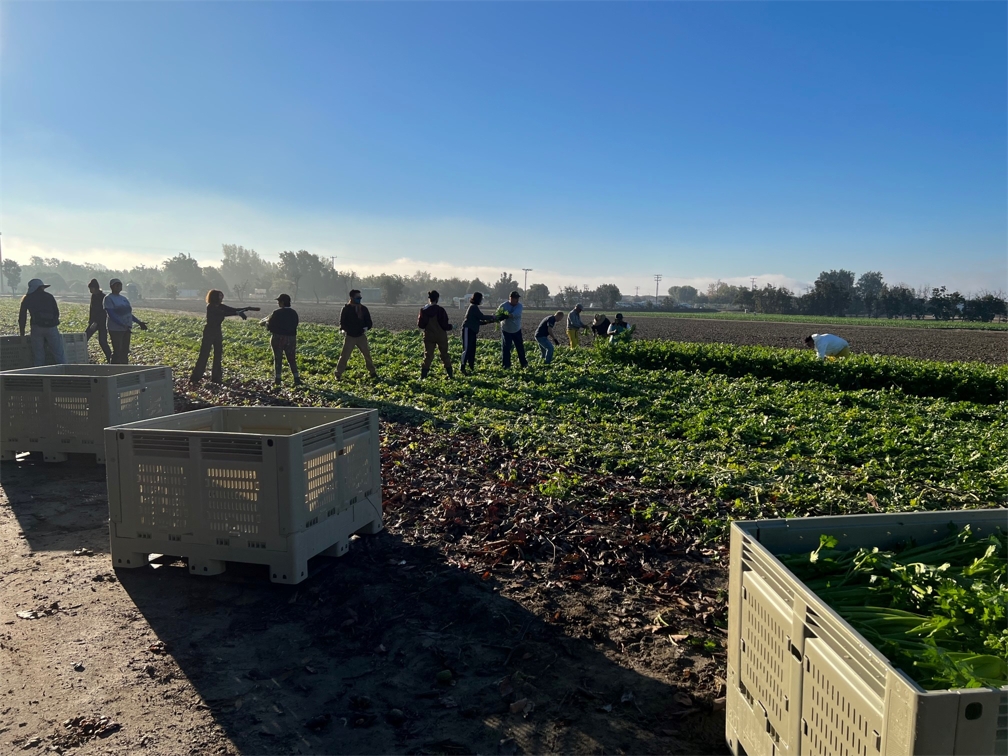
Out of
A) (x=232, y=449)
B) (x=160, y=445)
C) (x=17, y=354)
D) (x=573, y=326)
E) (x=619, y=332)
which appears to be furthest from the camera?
(x=573, y=326)

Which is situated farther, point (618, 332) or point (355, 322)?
point (618, 332)

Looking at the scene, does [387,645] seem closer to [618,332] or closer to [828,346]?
[828,346]

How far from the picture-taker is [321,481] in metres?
5.60

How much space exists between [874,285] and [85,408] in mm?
181628

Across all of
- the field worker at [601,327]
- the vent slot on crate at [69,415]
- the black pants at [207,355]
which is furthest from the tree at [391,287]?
the vent slot on crate at [69,415]

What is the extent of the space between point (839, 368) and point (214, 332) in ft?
51.1

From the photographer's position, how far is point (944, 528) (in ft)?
12.2

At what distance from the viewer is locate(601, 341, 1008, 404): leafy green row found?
53.4ft

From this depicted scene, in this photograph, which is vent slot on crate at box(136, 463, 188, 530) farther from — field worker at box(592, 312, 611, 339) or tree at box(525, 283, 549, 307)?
tree at box(525, 283, 549, 307)

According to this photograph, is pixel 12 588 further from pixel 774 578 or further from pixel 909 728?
pixel 909 728

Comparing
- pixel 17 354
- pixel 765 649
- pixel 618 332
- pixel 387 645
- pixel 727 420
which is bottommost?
pixel 387 645

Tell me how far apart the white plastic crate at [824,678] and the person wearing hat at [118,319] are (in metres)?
13.9

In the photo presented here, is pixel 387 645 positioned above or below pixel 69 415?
below

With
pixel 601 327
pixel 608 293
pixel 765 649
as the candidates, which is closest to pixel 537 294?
pixel 608 293
